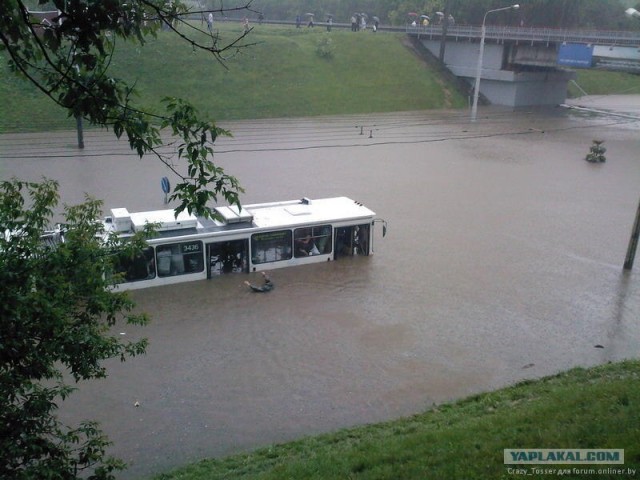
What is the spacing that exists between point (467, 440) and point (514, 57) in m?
48.4

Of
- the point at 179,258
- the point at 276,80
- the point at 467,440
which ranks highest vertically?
the point at 276,80

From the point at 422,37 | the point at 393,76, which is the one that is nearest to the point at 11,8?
the point at 393,76

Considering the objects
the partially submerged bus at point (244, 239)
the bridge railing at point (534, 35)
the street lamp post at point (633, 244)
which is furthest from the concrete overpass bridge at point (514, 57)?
the partially submerged bus at point (244, 239)

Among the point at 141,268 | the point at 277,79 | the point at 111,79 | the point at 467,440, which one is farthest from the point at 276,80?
the point at 111,79

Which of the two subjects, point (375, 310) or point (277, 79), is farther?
point (277, 79)

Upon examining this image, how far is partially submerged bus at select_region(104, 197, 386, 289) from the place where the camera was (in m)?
15.3

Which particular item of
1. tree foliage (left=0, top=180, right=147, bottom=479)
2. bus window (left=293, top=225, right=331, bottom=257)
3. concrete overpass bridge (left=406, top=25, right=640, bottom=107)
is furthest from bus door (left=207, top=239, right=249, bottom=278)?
concrete overpass bridge (left=406, top=25, right=640, bottom=107)

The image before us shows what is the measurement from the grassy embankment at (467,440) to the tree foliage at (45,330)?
2.21 m

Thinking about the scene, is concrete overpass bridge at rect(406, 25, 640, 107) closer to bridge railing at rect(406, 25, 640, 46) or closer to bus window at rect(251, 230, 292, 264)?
bridge railing at rect(406, 25, 640, 46)

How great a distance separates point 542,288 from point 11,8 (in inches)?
532

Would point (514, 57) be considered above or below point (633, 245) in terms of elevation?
above

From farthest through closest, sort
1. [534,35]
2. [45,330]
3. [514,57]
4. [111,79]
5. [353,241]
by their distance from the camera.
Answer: [514,57], [534,35], [353,241], [45,330], [111,79]

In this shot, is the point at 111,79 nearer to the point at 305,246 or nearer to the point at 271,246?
the point at 271,246

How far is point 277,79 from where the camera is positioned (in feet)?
148
